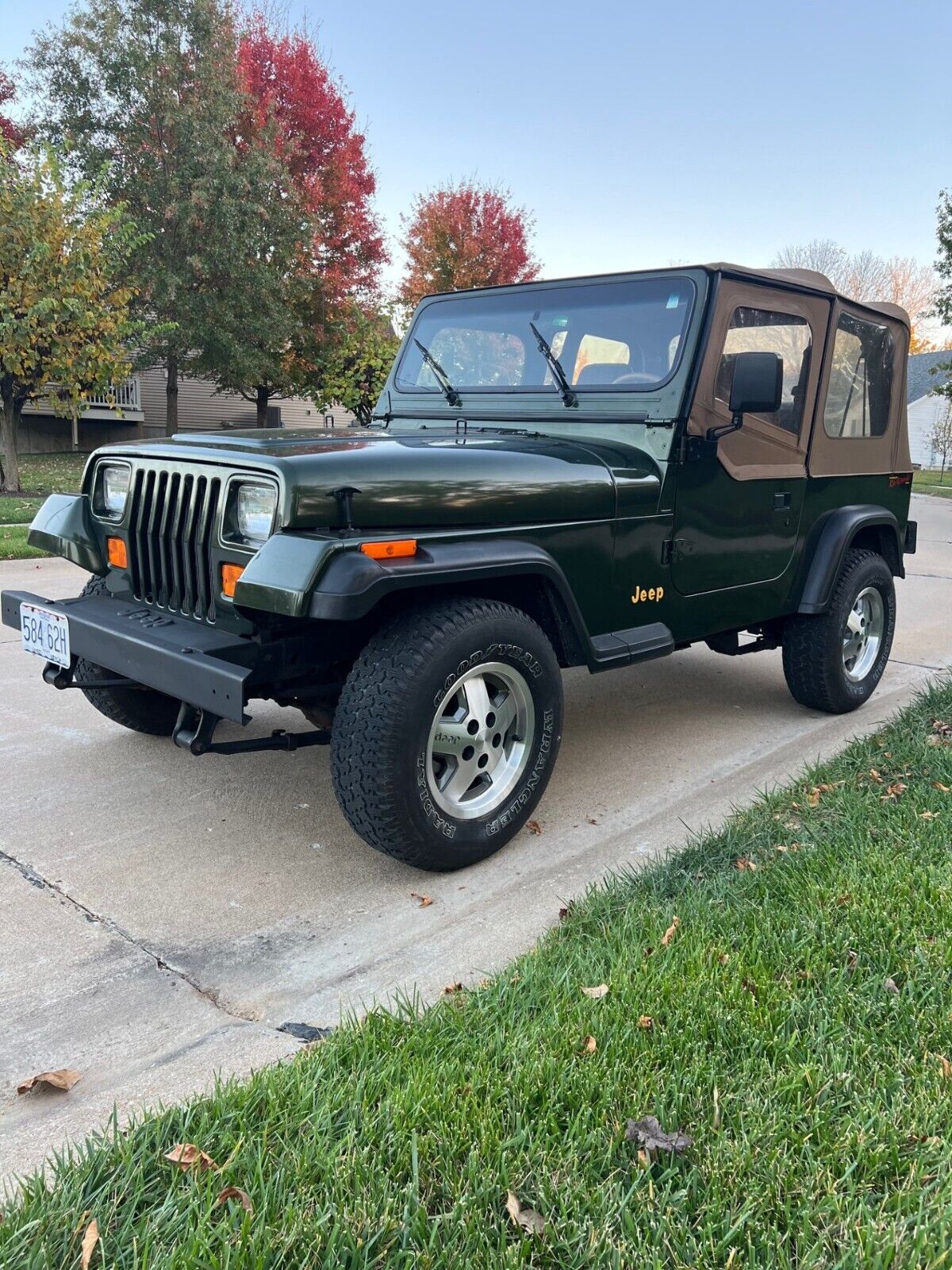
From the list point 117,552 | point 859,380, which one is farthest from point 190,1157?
point 859,380

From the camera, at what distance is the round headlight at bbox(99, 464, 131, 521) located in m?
3.57

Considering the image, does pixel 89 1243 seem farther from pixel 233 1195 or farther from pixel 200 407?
pixel 200 407

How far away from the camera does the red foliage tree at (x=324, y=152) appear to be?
23.2m

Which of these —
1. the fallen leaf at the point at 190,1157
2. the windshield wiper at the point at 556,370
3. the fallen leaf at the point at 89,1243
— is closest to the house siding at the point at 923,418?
the windshield wiper at the point at 556,370

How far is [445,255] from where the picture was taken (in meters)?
25.5

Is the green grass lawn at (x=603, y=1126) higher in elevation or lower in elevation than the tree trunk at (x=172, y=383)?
lower

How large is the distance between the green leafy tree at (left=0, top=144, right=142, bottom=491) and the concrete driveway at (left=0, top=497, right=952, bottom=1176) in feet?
31.0

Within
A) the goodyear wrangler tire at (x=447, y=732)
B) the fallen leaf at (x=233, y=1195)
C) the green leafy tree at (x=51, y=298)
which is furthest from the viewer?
the green leafy tree at (x=51, y=298)

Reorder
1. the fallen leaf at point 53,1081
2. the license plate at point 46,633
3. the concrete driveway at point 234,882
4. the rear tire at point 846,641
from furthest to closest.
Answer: the rear tire at point 846,641
the license plate at point 46,633
the concrete driveway at point 234,882
the fallen leaf at point 53,1081

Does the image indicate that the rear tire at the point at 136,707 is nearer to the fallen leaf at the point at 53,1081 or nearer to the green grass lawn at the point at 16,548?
the fallen leaf at the point at 53,1081

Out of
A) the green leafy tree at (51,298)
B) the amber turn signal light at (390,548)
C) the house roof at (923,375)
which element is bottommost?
the amber turn signal light at (390,548)

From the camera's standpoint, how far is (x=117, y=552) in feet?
11.9

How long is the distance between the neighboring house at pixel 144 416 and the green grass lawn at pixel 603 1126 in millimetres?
22303

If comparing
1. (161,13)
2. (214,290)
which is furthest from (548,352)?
(161,13)
